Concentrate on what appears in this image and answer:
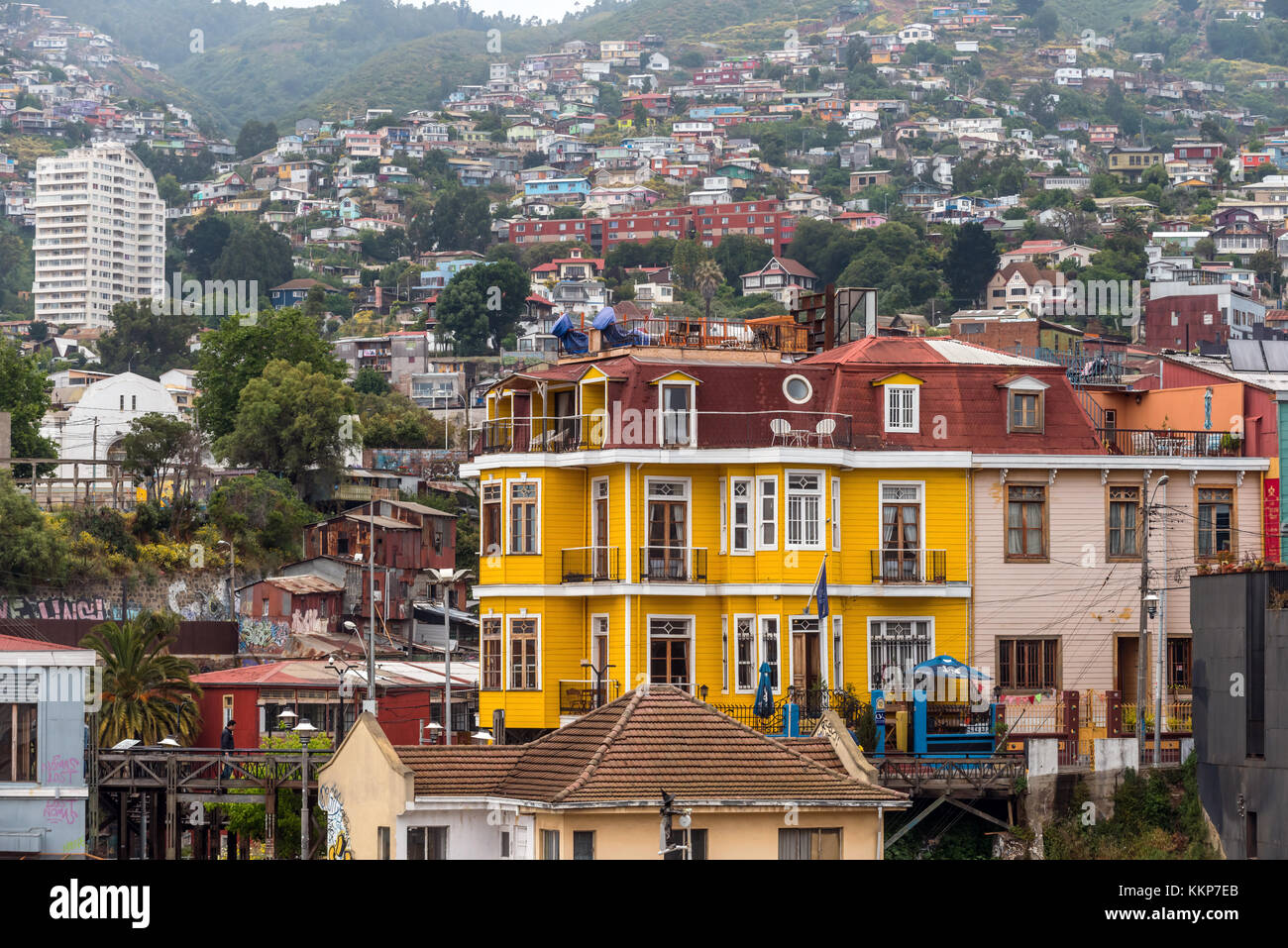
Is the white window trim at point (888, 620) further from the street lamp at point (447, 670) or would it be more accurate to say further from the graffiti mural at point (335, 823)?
the graffiti mural at point (335, 823)

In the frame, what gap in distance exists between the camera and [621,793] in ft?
114

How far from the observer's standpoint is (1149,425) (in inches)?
2386

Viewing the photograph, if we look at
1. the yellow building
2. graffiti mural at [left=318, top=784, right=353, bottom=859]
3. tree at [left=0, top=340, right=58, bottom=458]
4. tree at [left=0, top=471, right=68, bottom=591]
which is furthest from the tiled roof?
tree at [left=0, top=340, right=58, bottom=458]

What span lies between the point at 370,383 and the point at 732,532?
121735 millimetres

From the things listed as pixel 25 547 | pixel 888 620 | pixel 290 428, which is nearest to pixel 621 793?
pixel 888 620

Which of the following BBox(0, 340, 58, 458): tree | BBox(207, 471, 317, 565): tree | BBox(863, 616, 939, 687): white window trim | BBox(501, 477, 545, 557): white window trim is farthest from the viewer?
BBox(0, 340, 58, 458): tree

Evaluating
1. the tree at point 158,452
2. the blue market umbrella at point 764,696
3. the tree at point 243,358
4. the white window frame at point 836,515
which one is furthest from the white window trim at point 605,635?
the tree at point 243,358

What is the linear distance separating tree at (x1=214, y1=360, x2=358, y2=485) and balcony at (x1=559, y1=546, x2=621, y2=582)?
2425 inches

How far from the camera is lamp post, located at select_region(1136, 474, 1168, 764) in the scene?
51716 millimetres

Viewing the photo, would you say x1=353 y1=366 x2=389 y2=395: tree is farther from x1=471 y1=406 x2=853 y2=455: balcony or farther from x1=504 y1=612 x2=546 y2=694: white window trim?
x1=471 y1=406 x2=853 y2=455: balcony
